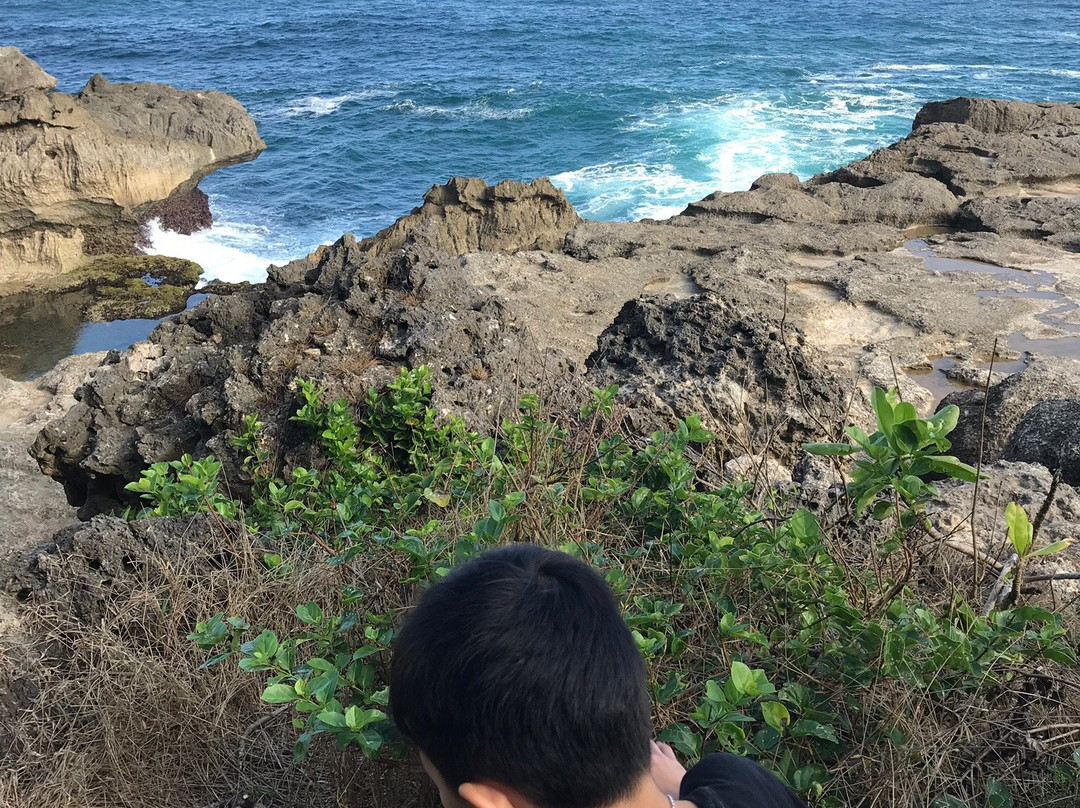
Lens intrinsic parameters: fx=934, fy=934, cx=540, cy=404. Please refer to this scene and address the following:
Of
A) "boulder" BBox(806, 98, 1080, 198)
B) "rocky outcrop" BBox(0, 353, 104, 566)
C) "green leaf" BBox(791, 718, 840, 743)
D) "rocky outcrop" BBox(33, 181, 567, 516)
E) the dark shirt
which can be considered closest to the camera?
the dark shirt

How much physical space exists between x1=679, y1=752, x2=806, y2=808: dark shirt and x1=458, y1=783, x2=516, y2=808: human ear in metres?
0.41

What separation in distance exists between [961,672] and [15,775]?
2.64 meters

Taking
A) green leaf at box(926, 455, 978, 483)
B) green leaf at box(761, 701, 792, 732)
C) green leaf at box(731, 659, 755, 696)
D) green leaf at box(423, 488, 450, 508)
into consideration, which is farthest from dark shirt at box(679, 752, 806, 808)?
green leaf at box(423, 488, 450, 508)

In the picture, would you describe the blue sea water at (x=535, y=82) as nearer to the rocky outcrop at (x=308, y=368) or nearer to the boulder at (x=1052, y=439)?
the rocky outcrop at (x=308, y=368)

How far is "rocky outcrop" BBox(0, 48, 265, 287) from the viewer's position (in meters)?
16.9

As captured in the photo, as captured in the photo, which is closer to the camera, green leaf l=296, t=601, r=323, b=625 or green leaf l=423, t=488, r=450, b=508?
green leaf l=296, t=601, r=323, b=625

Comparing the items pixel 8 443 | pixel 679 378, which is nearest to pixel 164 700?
pixel 679 378

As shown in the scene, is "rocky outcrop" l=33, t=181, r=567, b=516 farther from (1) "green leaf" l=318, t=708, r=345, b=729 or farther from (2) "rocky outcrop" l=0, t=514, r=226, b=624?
(1) "green leaf" l=318, t=708, r=345, b=729

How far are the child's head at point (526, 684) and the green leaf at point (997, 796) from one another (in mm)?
1345

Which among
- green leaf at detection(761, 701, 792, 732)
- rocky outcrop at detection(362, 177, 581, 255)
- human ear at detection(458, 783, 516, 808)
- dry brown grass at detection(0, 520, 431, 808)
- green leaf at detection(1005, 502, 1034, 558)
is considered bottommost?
rocky outcrop at detection(362, 177, 581, 255)

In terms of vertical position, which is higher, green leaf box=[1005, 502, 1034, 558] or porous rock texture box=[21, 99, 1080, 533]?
green leaf box=[1005, 502, 1034, 558]

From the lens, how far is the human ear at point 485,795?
55.4 inches

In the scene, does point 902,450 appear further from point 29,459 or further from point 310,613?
point 29,459

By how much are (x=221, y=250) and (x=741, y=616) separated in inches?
720
